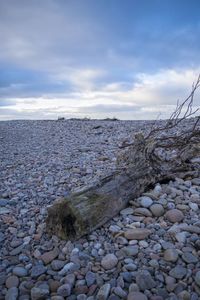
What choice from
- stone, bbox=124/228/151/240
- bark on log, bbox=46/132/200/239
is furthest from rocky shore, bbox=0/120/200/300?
bark on log, bbox=46/132/200/239

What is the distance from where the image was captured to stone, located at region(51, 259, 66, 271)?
3.51m

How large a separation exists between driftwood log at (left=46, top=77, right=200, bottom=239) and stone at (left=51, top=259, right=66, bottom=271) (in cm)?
36

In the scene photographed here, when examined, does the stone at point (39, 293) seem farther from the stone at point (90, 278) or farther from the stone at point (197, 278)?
the stone at point (197, 278)

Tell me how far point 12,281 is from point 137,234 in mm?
1468

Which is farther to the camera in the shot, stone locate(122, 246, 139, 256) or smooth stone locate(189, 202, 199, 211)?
smooth stone locate(189, 202, 199, 211)

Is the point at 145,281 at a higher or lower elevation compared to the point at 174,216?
lower

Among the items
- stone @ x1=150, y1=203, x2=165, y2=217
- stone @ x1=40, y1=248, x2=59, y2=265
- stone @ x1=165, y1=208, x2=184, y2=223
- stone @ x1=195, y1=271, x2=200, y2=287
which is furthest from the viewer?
stone @ x1=150, y1=203, x2=165, y2=217

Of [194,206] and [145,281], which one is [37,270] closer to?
[145,281]

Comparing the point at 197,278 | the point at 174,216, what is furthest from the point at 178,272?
the point at 174,216

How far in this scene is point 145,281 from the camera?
10.2 feet

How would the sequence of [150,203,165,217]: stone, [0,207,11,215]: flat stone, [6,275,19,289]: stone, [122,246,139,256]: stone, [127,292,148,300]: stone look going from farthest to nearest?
[0,207,11,215]: flat stone → [150,203,165,217]: stone → [122,246,139,256]: stone → [6,275,19,289]: stone → [127,292,148,300]: stone

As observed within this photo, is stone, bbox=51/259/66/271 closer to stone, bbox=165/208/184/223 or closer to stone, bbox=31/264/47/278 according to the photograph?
stone, bbox=31/264/47/278

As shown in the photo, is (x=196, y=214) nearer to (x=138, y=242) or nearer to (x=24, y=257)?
(x=138, y=242)

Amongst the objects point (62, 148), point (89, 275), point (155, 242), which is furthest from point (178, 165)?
point (62, 148)
